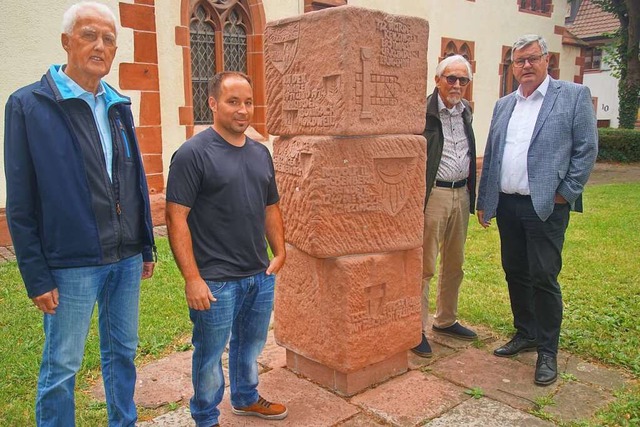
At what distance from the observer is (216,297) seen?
2654 mm

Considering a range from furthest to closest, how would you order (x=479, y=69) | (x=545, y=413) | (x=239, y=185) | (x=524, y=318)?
(x=479, y=69), (x=524, y=318), (x=545, y=413), (x=239, y=185)

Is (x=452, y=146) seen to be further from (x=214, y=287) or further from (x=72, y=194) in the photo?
(x=72, y=194)

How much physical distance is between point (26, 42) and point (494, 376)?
6341mm

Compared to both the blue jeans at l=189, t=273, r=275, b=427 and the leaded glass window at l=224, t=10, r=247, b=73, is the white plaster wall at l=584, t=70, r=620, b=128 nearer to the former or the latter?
the leaded glass window at l=224, t=10, r=247, b=73

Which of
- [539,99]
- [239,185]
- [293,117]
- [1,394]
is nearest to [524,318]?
[539,99]

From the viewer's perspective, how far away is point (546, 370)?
3.60 metres

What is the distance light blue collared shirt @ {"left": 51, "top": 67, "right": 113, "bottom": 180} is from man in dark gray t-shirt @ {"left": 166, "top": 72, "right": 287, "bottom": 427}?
10.7 inches

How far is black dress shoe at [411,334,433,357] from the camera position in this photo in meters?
3.95

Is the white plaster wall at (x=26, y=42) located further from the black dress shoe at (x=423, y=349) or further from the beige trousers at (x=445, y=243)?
the black dress shoe at (x=423, y=349)

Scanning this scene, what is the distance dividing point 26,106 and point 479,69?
13.3 metres

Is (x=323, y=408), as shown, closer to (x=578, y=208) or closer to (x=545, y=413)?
(x=545, y=413)

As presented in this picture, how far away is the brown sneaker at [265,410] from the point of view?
310cm

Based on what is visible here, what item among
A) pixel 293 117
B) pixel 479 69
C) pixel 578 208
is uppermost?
pixel 479 69

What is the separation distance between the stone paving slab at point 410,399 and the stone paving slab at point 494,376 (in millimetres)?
146
